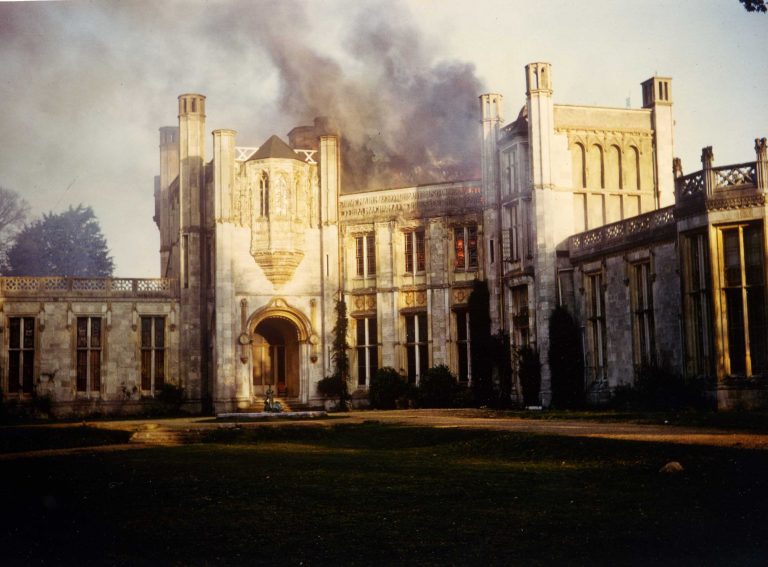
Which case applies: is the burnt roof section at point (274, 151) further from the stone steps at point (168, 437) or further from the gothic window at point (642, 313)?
the stone steps at point (168, 437)

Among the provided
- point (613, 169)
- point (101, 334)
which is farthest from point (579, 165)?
point (101, 334)

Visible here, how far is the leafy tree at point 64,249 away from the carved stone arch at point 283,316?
1989 cm

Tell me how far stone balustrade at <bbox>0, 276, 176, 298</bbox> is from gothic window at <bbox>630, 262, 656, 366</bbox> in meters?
21.0

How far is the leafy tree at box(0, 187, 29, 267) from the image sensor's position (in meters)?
43.6

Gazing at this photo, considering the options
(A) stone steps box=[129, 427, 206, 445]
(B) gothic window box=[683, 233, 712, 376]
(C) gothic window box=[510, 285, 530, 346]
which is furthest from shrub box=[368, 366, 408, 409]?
(A) stone steps box=[129, 427, 206, 445]

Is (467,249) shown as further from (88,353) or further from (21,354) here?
(21,354)

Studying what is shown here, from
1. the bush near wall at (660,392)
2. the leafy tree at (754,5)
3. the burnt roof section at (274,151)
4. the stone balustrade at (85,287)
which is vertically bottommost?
the bush near wall at (660,392)

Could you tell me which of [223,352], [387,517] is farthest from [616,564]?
[223,352]

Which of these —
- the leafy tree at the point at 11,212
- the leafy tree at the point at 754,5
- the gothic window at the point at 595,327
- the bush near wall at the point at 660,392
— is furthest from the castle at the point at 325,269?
the leafy tree at the point at 754,5

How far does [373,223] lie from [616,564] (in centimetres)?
3577

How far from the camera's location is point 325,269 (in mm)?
44531

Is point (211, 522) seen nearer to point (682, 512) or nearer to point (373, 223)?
point (682, 512)

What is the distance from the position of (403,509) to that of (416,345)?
31723mm

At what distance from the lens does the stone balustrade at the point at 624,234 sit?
1207 inches
